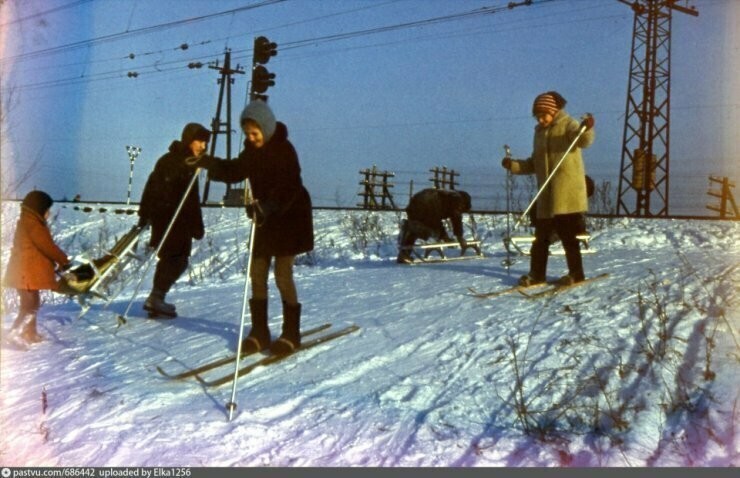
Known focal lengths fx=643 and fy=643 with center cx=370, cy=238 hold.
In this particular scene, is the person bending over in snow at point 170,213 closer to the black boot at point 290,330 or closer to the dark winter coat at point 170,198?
the dark winter coat at point 170,198

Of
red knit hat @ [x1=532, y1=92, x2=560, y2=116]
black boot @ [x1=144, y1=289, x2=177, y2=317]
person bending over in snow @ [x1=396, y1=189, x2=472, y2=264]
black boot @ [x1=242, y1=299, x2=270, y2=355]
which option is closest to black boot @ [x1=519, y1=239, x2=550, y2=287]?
red knit hat @ [x1=532, y1=92, x2=560, y2=116]

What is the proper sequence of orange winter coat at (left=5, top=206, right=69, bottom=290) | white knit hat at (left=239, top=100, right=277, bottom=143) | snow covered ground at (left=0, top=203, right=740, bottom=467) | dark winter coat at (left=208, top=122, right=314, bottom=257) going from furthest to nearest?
orange winter coat at (left=5, top=206, right=69, bottom=290) → dark winter coat at (left=208, top=122, right=314, bottom=257) → white knit hat at (left=239, top=100, right=277, bottom=143) → snow covered ground at (left=0, top=203, right=740, bottom=467)

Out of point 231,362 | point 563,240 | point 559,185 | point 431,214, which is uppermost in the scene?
point 559,185

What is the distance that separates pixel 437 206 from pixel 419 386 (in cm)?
653

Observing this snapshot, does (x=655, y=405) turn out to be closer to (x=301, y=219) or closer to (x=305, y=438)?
(x=305, y=438)

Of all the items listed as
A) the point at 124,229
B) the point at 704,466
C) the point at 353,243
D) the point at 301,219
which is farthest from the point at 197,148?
the point at 124,229

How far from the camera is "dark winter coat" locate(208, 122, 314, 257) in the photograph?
15.0 ft

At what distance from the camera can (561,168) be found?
6.65m

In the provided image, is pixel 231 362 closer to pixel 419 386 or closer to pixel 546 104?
pixel 419 386

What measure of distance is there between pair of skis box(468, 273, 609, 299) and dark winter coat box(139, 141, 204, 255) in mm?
3067

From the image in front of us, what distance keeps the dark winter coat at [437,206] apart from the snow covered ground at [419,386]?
3264 millimetres

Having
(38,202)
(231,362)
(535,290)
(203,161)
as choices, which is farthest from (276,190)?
(535,290)

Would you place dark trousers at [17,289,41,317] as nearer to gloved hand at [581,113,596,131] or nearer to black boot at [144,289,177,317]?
black boot at [144,289,177,317]

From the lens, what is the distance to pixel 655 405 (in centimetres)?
345
